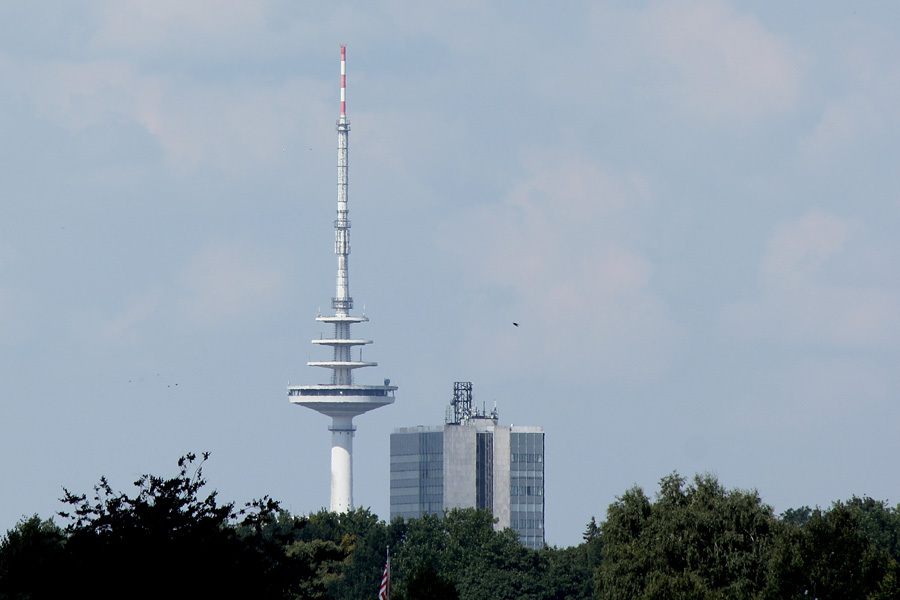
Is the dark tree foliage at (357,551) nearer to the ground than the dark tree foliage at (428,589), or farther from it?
farther from it

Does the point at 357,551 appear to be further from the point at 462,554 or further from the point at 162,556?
the point at 162,556

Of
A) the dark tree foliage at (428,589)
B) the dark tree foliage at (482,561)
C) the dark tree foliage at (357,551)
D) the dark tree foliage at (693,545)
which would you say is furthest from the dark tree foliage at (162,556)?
the dark tree foliage at (357,551)

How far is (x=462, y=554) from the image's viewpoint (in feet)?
569

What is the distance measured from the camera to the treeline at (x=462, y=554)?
3133 centimetres

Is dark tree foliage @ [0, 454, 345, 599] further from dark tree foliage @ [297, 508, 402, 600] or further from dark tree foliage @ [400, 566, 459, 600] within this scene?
dark tree foliage @ [297, 508, 402, 600]

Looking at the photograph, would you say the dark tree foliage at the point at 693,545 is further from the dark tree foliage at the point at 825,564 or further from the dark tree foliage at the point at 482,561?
the dark tree foliage at the point at 482,561

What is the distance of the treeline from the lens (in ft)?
103

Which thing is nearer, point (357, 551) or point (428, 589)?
point (428, 589)

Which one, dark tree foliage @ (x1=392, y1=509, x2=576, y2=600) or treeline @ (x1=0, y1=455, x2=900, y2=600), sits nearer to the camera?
treeline @ (x1=0, y1=455, x2=900, y2=600)

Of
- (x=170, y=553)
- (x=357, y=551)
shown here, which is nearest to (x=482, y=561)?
(x=357, y=551)

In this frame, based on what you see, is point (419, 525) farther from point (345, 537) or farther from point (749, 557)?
point (749, 557)

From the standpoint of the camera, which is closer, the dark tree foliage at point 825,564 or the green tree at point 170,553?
the green tree at point 170,553

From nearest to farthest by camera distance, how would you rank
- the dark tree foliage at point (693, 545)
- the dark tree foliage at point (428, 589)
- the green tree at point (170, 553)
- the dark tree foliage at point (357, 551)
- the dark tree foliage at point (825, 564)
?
1. the green tree at point (170, 553)
2. the dark tree foliage at point (428, 589)
3. the dark tree foliage at point (825, 564)
4. the dark tree foliage at point (693, 545)
5. the dark tree foliage at point (357, 551)

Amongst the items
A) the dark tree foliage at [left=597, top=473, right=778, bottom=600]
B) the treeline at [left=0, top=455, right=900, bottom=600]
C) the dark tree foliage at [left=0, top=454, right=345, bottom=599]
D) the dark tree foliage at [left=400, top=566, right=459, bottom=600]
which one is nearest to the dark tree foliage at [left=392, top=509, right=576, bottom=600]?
the treeline at [left=0, top=455, right=900, bottom=600]
